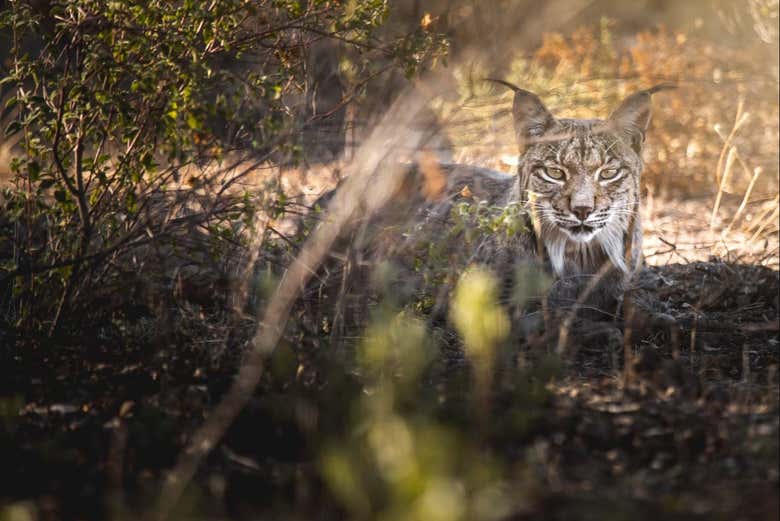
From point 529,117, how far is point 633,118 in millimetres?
573

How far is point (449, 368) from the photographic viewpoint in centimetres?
377

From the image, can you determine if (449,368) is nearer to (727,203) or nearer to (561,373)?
(561,373)

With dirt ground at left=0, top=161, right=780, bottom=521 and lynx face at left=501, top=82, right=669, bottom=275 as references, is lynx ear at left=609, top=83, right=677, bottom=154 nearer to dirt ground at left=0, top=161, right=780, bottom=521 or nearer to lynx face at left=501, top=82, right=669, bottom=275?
lynx face at left=501, top=82, right=669, bottom=275

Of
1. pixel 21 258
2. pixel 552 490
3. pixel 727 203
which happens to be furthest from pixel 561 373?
pixel 727 203

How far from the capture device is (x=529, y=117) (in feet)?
15.4

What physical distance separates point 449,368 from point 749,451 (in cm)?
133

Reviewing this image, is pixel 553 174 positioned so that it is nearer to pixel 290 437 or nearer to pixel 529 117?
pixel 529 117

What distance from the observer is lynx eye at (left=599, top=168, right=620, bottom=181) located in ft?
15.1

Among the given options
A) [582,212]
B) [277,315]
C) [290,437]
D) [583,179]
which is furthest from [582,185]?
[290,437]

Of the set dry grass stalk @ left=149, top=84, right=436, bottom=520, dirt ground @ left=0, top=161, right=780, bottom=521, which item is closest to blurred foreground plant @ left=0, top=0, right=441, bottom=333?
dirt ground @ left=0, top=161, right=780, bottom=521

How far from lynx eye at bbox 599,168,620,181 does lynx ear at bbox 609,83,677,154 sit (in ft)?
0.81

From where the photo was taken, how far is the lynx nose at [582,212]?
14.6 ft

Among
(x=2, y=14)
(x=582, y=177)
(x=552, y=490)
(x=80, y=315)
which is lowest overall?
(x=552, y=490)

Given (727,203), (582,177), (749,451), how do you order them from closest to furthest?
1. (749,451)
2. (582,177)
3. (727,203)
